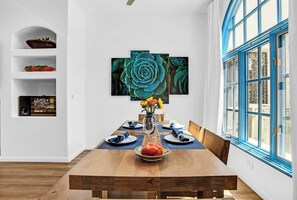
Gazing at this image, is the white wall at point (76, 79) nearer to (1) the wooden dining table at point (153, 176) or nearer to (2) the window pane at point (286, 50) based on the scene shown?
(1) the wooden dining table at point (153, 176)

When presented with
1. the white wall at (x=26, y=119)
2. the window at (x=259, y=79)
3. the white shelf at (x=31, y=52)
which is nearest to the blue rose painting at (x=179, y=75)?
the window at (x=259, y=79)

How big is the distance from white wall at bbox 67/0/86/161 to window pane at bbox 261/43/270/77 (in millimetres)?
2895

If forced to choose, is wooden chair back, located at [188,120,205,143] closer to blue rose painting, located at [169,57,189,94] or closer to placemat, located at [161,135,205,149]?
placemat, located at [161,135,205,149]

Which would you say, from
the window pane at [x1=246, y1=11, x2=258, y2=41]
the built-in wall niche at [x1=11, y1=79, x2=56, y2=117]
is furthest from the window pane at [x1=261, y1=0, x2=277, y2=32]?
the built-in wall niche at [x1=11, y1=79, x2=56, y2=117]

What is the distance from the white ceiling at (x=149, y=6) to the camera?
12.0ft

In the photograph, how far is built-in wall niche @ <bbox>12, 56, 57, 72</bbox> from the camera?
353 cm

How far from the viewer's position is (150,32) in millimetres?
4121

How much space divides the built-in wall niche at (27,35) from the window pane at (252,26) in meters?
3.38

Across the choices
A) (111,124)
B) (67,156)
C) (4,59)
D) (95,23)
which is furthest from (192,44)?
(4,59)

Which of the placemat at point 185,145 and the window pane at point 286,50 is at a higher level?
the window pane at point 286,50

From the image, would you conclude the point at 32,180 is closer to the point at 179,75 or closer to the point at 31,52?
the point at 31,52

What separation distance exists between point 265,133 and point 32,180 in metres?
3.00

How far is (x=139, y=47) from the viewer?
4.12 metres

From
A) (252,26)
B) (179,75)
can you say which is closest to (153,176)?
(252,26)
